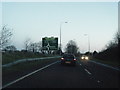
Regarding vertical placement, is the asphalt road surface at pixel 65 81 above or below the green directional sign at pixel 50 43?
below

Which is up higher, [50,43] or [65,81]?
[50,43]

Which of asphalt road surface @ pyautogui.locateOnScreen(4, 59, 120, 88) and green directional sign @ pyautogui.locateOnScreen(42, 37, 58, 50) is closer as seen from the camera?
asphalt road surface @ pyautogui.locateOnScreen(4, 59, 120, 88)

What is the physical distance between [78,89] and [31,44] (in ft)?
457

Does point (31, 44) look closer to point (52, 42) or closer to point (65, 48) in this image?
point (65, 48)

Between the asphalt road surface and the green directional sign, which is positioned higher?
the green directional sign

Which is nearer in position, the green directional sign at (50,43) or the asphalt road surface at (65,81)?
the asphalt road surface at (65,81)

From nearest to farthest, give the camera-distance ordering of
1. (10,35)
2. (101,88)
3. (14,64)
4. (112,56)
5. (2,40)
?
(101,88) < (14,64) < (2,40) < (10,35) < (112,56)

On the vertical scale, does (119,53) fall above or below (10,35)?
below

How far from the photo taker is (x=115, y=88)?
41.1ft

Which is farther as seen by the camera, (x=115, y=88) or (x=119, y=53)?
(x=119, y=53)

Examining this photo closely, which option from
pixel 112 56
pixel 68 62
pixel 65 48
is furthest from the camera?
pixel 65 48

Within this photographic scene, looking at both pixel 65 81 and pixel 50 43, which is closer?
pixel 65 81

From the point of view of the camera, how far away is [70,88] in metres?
12.0

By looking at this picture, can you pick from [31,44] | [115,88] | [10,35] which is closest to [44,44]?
[10,35]
